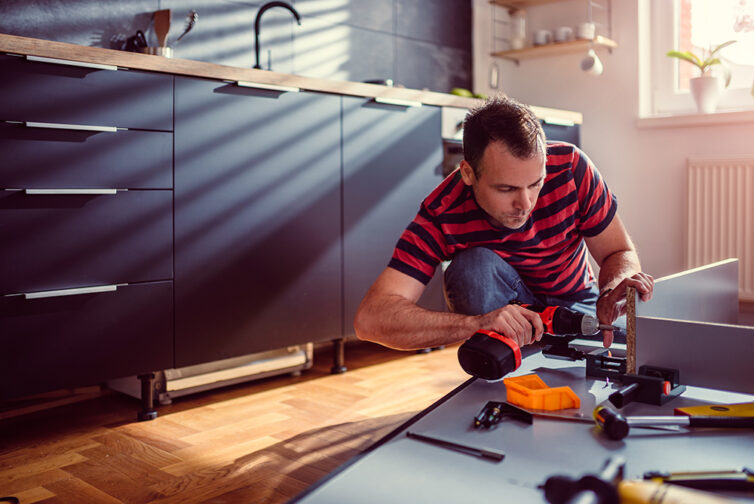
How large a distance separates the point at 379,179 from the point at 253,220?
2.18ft

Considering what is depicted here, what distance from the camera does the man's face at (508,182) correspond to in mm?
1362

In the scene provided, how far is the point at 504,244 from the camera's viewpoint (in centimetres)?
168

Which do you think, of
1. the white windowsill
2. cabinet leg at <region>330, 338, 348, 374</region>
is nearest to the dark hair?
cabinet leg at <region>330, 338, 348, 374</region>

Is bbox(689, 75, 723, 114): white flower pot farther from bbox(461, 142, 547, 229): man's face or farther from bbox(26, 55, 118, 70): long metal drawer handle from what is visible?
bbox(26, 55, 118, 70): long metal drawer handle

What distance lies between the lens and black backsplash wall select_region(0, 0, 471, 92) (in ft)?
7.84

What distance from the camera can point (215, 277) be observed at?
2.31m

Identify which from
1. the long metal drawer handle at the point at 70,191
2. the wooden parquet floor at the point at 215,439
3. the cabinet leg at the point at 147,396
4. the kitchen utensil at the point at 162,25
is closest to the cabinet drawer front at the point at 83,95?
the long metal drawer handle at the point at 70,191

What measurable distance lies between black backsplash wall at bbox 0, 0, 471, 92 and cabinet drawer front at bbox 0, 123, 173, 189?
577 millimetres

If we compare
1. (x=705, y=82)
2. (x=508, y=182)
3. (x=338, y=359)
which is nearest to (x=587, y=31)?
(x=705, y=82)

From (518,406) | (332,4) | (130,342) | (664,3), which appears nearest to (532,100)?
(664,3)

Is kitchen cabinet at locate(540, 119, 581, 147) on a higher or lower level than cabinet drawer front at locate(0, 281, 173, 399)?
higher

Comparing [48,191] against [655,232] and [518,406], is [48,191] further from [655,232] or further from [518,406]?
[655,232]

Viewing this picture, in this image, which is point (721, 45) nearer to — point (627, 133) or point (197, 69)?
point (627, 133)

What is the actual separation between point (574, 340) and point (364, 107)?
64.5 inches
